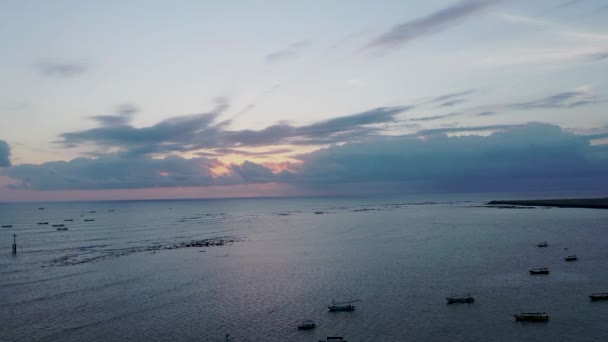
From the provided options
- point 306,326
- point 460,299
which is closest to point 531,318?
point 460,299

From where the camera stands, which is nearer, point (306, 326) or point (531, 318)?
point (306, 326)

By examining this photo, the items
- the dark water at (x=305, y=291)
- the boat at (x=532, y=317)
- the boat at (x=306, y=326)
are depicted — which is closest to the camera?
the dark water at (x=305, y=291)

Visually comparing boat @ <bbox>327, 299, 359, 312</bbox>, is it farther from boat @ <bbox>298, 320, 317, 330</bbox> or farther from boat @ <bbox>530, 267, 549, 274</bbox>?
boat @ <bbox>530, 267, 549, 274</bbox>

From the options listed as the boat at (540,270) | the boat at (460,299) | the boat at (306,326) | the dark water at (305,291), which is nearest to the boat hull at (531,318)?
the dark water at (305,291)

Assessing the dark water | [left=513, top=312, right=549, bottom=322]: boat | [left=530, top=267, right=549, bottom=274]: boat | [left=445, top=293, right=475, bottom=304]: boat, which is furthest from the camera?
[left=530, top=267, right=549, bottom=274]: boat

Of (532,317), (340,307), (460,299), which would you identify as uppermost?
(460,299)

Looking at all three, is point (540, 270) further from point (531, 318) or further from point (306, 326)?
point (306, 326)

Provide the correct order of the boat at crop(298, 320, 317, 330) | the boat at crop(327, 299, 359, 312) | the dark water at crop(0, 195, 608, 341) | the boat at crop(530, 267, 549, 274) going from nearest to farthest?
the dark water at crop(0, 195, 608, 341) → the boat at crop(298, 320, 317, 330) → the boat at crop(327, 299, 359, 312) → the boat at crop(530, 267, 549, 274)

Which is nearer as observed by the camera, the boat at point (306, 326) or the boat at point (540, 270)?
the boat at point (306, 326)

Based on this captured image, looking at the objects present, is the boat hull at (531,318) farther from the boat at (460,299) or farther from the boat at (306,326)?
the boat at (306,326)

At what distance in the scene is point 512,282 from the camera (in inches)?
2299

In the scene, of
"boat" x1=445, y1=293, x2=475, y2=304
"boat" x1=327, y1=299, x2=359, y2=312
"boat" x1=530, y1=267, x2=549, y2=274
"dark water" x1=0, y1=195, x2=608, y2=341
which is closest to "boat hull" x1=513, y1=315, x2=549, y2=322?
"dark water" x1=0, y1=195, x2=608, y2=341

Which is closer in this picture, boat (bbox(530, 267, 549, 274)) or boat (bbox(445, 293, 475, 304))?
boat (bbox(445, 293, 475, 304))

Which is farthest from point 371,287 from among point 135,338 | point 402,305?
point 135,338
